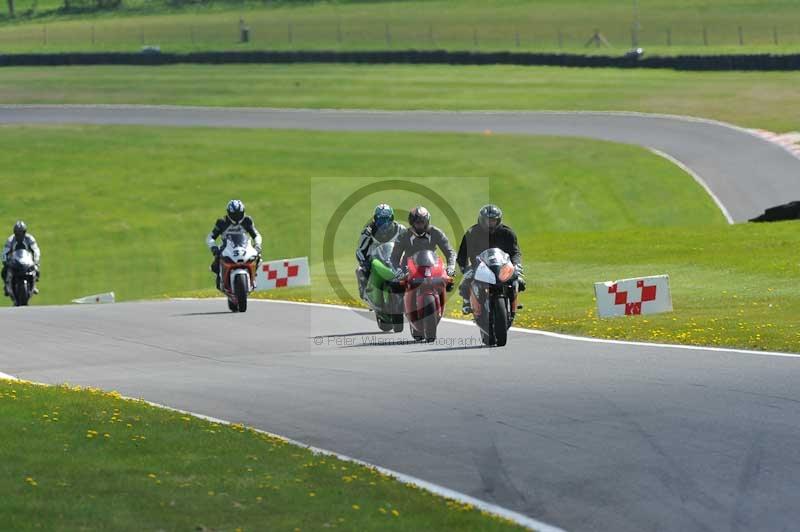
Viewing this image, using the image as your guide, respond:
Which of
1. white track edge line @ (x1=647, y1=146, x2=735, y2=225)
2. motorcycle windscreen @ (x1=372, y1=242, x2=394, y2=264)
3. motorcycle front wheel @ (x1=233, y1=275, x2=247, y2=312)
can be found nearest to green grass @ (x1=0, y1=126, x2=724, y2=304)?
white track edge line @ (x1=647, y1=146, x2=735, y2=225)

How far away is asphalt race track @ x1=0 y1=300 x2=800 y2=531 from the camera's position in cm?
1012

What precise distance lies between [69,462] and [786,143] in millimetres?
44867

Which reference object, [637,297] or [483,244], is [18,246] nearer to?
[637,297]

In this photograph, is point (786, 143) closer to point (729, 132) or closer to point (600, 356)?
point (729, 132)

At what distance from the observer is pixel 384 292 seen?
69.8 feet

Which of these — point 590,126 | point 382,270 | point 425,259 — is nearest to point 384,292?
point 382,270

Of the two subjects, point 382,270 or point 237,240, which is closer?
point 382,270

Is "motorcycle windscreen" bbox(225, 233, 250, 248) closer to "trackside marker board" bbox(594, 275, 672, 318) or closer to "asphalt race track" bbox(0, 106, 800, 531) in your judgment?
"asphalt race track" bbox(0, 106, 800, 531)

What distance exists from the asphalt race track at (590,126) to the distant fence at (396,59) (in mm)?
11886

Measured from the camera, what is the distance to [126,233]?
141 feet

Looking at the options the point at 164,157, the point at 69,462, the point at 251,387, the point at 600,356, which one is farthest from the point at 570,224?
the point at 69,462

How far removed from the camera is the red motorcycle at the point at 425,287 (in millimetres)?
19016

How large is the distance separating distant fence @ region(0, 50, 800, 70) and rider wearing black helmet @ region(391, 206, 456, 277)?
5330 cm

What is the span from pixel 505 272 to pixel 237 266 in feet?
28.7
